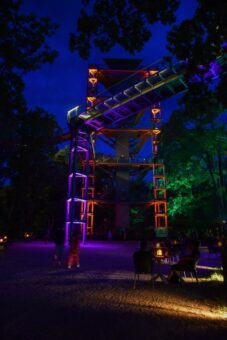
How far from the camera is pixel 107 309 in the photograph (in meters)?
5.20

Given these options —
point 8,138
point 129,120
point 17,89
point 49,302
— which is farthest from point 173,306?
point 129,120

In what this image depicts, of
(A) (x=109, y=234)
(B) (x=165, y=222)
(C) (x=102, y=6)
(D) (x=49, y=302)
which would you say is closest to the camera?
(D) (x=49, y=302)

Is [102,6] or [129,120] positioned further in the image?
[129,120]

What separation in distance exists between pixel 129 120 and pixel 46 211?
56.8 ft

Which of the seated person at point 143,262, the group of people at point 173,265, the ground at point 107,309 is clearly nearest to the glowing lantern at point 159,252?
the group of people at point 173,265

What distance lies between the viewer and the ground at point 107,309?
402cm

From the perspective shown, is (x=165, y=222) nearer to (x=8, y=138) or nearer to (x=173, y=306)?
(x=8, y=138)

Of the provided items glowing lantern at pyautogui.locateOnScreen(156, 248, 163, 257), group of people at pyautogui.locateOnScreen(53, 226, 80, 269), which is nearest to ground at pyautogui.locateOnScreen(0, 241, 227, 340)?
glowing lantern at pyautogui.locateOnScreen(156, 248, 163, 257)

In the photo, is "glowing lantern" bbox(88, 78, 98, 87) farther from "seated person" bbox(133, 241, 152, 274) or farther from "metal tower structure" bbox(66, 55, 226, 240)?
"seated person" bbox(133, 241, 152, 274)

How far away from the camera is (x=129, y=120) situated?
38.8m

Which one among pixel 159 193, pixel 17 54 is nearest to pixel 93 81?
pixel 159 193

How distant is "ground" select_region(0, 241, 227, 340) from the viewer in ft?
13.2

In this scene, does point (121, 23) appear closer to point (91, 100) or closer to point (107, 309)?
point (107, 309)

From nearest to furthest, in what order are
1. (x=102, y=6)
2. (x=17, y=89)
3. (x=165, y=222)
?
1. (x=102, y=6)
2. (x=17, y=89)
3. (x=165, y=222)
